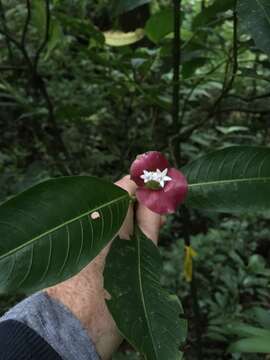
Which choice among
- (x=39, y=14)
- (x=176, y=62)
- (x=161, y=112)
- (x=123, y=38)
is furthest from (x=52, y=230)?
(x=161, y=112)

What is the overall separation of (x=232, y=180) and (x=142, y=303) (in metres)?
0.22

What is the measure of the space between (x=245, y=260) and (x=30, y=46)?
1.45 meters

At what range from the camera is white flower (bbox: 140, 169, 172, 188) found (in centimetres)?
73

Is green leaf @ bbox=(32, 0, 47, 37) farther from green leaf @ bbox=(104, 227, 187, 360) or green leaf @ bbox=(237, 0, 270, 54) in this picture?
green leaf @ bbox=(104, 227, 187, 360)

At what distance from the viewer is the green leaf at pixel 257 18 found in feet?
2.55

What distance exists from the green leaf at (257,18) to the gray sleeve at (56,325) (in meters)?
0.51

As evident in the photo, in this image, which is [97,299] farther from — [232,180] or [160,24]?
[160,24]

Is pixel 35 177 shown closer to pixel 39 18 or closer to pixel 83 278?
pixel 39 18

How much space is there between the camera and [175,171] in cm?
75

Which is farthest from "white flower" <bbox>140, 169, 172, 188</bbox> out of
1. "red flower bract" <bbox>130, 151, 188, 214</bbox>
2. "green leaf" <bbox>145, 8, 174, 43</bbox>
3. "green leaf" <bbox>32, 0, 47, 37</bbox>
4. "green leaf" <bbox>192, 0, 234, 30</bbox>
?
"green leaf" <bbox>32, 0, 47, 37</bbox>

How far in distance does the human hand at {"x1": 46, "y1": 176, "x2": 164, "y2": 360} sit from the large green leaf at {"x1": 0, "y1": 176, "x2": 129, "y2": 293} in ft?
0.48

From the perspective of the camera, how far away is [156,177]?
28.9 inches

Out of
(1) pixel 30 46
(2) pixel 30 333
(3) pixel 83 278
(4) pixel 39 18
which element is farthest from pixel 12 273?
(1) pixel 30 46

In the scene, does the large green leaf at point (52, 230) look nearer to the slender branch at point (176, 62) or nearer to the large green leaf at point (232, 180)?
the large green leaf at point (232, 180)
